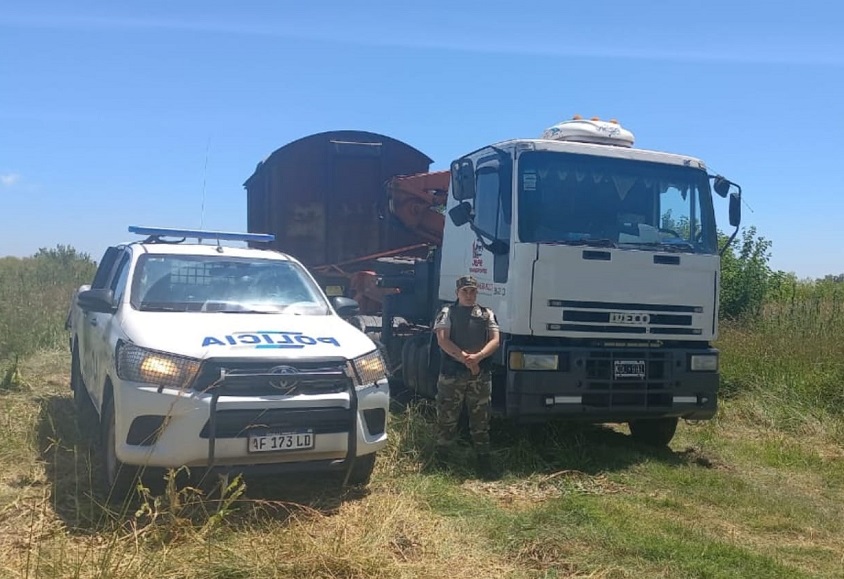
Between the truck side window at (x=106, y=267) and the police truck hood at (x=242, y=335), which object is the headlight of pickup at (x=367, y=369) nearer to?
the police truck hood at (x=242, y=335)

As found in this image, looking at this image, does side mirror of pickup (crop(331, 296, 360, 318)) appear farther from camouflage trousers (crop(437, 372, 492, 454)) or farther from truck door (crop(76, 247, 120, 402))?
truck door (crop(76, 247, 120, 402))

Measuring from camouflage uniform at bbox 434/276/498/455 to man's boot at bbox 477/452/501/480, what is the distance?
36 mm

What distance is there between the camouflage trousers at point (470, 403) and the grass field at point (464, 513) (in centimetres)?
32

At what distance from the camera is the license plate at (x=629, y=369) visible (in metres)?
6.71

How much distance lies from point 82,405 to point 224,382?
3668mm

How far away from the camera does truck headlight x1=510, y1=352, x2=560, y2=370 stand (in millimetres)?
6469

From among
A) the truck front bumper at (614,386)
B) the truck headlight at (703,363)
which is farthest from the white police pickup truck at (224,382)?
the truck headlight at (703,363)

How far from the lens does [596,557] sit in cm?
443

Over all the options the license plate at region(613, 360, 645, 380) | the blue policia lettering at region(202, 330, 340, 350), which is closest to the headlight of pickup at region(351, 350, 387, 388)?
the blue policia lettering at region(202, 330, 340, 350)

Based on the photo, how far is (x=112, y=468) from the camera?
4836mm

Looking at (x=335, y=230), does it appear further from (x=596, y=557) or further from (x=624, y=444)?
(x=596, y=557)

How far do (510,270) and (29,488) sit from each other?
404 centimetres

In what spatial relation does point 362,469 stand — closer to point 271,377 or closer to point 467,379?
point 271,377

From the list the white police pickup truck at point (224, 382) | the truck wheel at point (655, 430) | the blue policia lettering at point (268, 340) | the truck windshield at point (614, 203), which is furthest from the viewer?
the truck wheel at point (655, 430)
